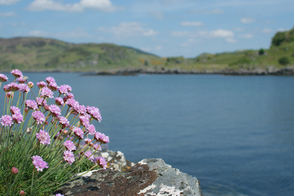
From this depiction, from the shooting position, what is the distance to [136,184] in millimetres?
4578

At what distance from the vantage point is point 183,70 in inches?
5974

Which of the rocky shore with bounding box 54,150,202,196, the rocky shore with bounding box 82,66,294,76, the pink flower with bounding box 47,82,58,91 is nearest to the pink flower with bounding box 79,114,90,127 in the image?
A: the pink flower with bounding box 47,82,58,91

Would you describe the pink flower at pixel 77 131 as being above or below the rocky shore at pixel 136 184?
above

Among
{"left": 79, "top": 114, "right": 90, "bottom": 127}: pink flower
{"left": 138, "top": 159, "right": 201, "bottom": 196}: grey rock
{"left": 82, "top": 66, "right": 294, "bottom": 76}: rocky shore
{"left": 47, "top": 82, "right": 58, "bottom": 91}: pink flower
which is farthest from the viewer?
{"left": 82, "top": 66, "right": 294, "bottom": 76}: rocky shore

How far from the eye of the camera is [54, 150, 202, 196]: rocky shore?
4.35m

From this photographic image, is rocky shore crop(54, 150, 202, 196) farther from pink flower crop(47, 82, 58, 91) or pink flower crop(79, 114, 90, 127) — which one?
pink flower crop(47, 82, 58, 91)

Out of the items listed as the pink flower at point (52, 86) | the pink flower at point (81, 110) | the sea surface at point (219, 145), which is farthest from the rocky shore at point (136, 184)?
the sea surface at point (219, 145)

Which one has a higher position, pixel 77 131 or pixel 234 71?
pixel 234 71

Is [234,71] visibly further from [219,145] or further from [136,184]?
[136,184]

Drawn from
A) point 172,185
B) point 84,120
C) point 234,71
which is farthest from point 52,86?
point 234,71

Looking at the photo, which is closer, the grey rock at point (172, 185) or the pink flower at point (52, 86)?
the grey rock at point (172, 185)

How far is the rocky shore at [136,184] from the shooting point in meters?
4.35

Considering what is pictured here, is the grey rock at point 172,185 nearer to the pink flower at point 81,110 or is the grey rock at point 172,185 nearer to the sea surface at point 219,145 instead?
the pink flower at point 81,110

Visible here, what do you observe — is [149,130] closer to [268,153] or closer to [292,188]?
[268,153]
